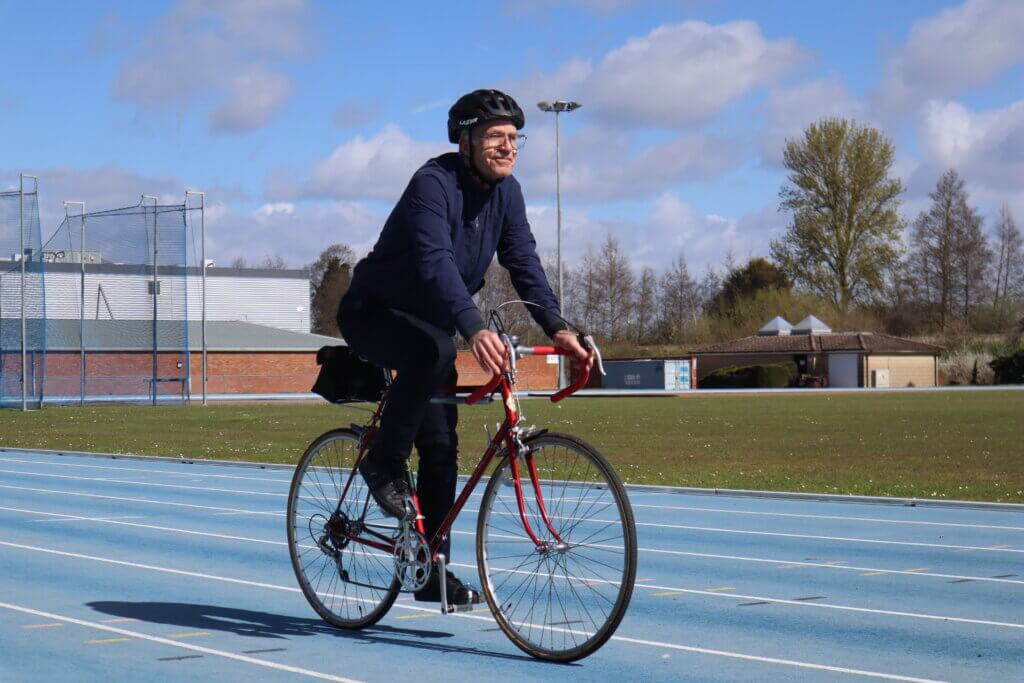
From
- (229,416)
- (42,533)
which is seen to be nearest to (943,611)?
(42,533)

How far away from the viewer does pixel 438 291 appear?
15.5 feet

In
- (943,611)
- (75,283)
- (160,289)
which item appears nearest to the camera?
(943,611)

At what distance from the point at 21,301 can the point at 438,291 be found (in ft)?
122

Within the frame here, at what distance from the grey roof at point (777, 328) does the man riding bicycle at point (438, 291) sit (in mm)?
73322

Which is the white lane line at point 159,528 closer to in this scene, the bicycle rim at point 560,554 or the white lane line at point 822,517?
the white lane line at point 822,517

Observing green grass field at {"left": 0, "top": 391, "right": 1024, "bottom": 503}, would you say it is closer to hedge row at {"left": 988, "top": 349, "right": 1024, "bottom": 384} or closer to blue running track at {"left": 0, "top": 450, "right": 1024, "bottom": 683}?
blue running track at {"left": 0, "top": 450, "right": 1024, "bottom": 683}

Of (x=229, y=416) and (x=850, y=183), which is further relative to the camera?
(x=850, y=183)

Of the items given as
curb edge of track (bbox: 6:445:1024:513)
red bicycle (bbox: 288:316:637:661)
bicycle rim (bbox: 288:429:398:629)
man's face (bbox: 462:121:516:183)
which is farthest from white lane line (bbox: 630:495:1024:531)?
man's face (bbox: 462:121:516:183)

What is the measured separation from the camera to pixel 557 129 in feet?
202

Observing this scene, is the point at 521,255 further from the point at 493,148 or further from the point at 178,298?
the point at 178,298

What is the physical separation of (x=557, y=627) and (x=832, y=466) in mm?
12428

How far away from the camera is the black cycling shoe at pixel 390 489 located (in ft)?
17.1

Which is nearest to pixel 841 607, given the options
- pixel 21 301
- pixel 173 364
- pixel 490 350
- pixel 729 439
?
pixel 490 350

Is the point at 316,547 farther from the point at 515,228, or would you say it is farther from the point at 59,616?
the point at 515,228
